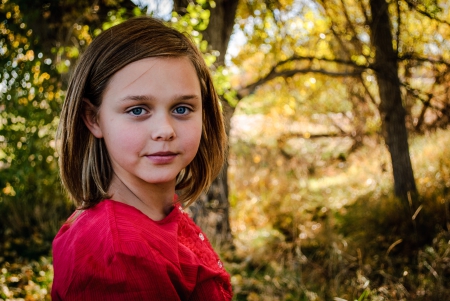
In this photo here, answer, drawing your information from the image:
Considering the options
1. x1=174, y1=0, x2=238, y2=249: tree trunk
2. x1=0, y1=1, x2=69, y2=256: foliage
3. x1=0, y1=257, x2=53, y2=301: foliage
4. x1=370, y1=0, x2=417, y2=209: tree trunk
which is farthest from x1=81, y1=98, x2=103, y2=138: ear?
x1=370, y1=0, x2=417, y2=209: tree trunk

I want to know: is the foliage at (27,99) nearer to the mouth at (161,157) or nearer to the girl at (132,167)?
the girl at (132,167)

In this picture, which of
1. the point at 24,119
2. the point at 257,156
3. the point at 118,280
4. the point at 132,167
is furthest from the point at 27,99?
the point at 118,280

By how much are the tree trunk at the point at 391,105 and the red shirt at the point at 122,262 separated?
13.8 feet

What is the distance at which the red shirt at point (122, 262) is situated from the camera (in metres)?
1.11

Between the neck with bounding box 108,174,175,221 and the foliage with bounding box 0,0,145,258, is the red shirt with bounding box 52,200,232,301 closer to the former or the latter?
the neck with bounding box 108,174,175,221

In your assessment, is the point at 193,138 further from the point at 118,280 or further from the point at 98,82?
the point at 118,280

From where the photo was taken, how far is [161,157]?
134cm

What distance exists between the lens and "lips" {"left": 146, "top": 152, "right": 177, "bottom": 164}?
1329mm

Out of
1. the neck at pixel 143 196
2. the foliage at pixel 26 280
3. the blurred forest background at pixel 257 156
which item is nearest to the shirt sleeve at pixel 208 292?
the neck at pixel 143 196

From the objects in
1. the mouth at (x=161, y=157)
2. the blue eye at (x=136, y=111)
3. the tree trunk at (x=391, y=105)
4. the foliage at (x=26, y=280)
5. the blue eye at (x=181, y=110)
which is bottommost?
the foliage at (x=26, y=280)

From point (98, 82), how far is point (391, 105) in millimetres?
4561

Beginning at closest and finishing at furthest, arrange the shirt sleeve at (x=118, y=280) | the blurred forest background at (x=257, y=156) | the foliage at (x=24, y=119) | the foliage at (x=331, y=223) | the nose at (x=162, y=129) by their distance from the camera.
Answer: the shirt sleeve at (x=118, y=280), the nose at (x=162, y=129), the foliage at (x=331, y=223), the blurred forest background at (x=257, y=156), the foliage at (x=24, y=119)

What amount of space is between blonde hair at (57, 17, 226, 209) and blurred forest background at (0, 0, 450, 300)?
83.8 inches

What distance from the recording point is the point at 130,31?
1409 mm
